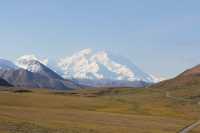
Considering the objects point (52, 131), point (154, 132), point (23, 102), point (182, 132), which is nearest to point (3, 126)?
point (52, 131)

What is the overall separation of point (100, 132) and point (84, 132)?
393cm

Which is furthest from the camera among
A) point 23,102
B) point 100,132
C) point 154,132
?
point 23,102

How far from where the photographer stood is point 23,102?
156m

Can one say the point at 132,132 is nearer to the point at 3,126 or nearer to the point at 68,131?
the point at 68,131

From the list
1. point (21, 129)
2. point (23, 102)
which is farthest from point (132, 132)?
point (23, 102)

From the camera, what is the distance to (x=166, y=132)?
85.5 meters

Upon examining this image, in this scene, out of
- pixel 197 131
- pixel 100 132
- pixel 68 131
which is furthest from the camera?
pixel 197 131

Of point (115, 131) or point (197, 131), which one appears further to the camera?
point (197, 131)

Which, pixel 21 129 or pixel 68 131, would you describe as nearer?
pixel 21 129

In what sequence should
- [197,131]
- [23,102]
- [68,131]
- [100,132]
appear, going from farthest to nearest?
[23,102] < [197,131] < [100,132] < [68,131]

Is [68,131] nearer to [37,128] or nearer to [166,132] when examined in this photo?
[37,128]

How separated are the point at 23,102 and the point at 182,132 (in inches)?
3162

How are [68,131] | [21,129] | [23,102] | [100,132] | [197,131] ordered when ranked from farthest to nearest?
[23,102]
[197,131]
[100,132]
[68,131]
[21,129]

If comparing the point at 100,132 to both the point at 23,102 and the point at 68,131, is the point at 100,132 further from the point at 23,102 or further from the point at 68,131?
the point at 23,102
